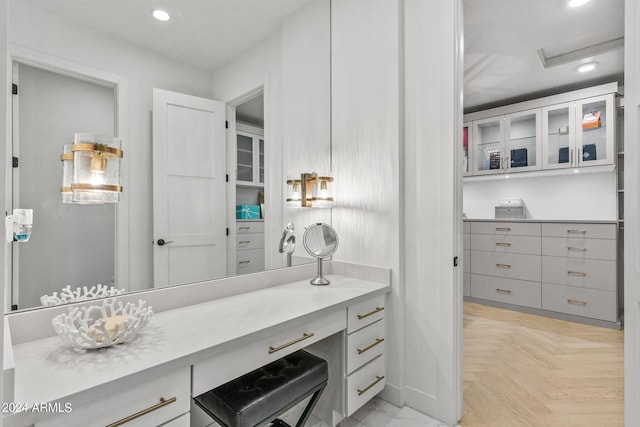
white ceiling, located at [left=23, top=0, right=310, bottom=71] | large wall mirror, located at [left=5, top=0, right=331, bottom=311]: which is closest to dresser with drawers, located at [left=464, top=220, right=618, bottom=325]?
large wall mirror, located at [left=5, top=0, right=331, bottom=311]

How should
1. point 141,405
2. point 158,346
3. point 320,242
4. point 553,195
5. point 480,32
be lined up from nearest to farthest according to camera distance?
point 141,405
point 158,346
point 320,242
point 480,32
point 553,195

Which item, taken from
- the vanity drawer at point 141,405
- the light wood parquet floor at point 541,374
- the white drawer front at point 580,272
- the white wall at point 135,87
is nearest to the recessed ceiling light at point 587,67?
the white drawer front at point 580,272

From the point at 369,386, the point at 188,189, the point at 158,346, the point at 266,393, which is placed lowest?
the point at 369,386

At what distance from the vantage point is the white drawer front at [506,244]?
3504mm

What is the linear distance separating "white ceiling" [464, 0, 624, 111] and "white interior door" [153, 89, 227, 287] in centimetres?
205

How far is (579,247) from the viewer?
3.23 m

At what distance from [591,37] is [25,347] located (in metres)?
4.17

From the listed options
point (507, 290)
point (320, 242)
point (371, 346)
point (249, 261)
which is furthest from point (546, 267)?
point (249, 261)

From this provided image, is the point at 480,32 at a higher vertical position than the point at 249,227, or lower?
higher

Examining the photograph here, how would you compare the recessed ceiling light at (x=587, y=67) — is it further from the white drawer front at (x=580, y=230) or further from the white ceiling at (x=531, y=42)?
the white drawer front at (x=580, y=230)

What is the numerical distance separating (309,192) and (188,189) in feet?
2.62

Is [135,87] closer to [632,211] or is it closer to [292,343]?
[292,343]

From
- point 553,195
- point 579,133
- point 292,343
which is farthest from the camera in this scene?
point 553,195

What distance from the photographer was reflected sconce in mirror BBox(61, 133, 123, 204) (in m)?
1.15
